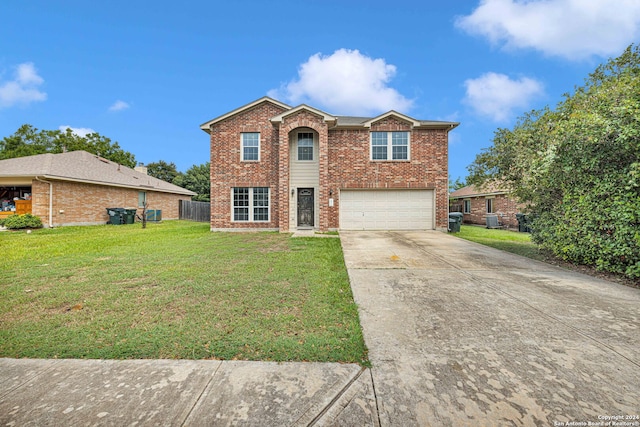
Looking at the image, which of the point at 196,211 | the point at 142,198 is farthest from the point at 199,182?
the point at 142,198

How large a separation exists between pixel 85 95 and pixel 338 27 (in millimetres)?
28723

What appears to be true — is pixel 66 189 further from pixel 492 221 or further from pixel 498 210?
pixel 498 210

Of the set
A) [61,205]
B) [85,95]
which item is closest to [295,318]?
[61,205]

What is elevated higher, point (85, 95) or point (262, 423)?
point (85, 95)

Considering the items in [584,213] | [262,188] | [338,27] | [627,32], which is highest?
[338,27]

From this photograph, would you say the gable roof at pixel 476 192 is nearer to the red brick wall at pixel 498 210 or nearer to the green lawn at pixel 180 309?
the red brick wall at pixel 498 210

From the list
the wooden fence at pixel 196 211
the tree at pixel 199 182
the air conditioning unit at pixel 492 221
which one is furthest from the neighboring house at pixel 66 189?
the air conditioning unit at pixel 492 221

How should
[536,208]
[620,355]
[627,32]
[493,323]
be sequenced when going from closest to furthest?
Answer: 1. [620,355]
2. [493,323]
3. [536,208]
4. [627,32]

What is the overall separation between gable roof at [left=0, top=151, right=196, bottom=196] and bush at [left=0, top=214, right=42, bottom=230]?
2.11 meters

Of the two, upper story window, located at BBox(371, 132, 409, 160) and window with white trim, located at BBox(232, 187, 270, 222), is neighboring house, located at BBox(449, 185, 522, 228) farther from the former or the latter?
window with white trim, located at BBox(232, 187, 270, 222)

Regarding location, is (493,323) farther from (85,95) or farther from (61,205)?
(85,95)

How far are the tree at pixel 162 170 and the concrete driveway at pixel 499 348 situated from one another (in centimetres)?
4203

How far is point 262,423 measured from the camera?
1732 mm

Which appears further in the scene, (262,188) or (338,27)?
(338,27)
